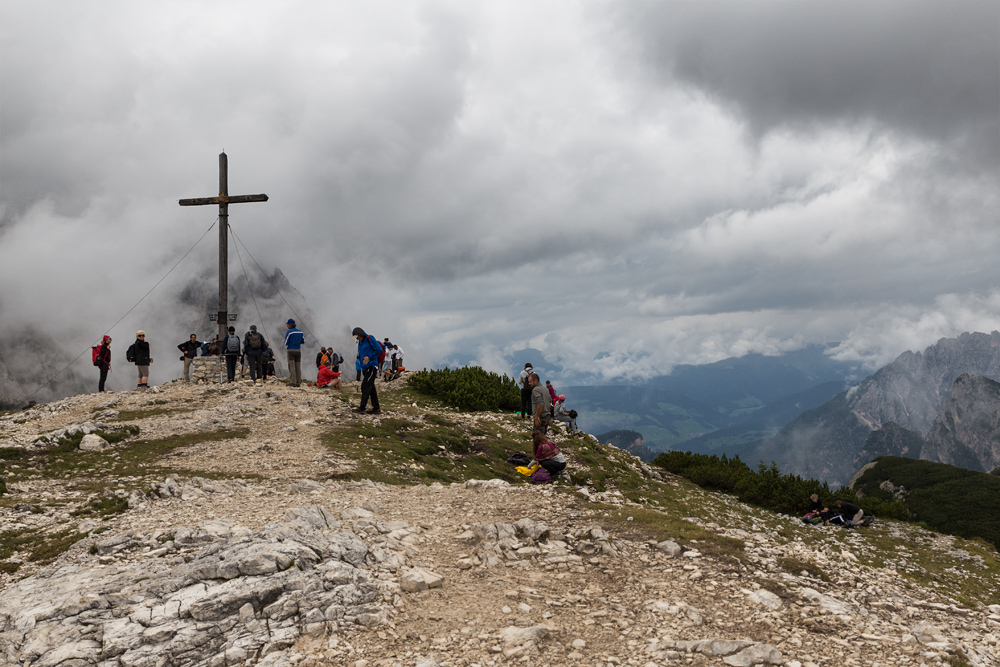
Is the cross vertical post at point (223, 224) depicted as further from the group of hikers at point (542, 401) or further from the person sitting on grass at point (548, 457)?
the person sitting on grass at point (548, 457)

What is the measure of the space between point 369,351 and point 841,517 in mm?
16914

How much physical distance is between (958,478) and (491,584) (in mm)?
51003

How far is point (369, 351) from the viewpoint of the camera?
20.9 m

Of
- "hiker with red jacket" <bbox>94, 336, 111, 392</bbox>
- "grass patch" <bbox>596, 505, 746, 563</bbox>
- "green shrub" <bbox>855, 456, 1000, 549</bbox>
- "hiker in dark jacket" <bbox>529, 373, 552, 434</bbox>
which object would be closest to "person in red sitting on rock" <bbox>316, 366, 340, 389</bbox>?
"hiker with red jacket" <bbox>94, 336, 111, 392</bbox>

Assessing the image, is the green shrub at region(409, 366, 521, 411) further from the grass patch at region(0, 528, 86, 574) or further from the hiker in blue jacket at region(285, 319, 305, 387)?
the grass patch at region(0, 528, 86, 574)

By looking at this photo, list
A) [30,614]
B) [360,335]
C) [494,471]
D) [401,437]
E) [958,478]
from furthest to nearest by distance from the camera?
[958,478] < [360,335] < [401,437] < [494,471] < [30,614]

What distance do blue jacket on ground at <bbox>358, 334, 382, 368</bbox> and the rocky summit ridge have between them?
6185 mm

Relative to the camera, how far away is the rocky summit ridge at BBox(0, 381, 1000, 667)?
6.75 metres

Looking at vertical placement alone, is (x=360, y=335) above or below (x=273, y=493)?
above

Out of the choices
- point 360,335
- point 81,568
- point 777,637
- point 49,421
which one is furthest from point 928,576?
point 49,421

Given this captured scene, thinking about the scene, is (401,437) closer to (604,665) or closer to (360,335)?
(360,335)

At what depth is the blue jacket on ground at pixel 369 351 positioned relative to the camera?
2061 cm

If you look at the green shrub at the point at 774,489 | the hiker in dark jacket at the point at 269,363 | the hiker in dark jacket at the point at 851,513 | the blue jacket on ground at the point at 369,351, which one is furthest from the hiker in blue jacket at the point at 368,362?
the hiker in dark jacket at the point at 851,513

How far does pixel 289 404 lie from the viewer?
21750 millimetres
